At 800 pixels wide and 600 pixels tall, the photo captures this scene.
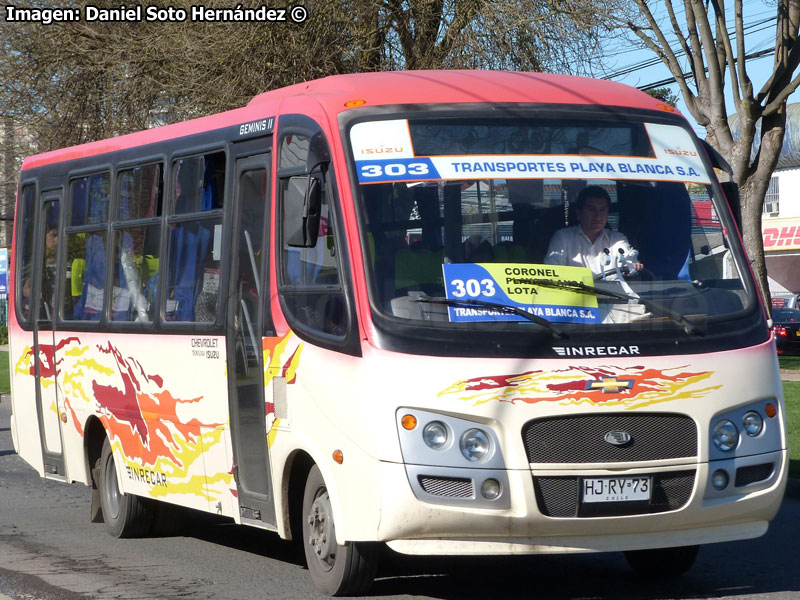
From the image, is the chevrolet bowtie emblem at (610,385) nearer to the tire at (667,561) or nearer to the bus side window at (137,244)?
the tire at (667,561)

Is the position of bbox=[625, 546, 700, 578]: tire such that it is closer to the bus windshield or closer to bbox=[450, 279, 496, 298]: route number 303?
the bus windshield

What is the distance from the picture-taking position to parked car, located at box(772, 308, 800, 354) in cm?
3509

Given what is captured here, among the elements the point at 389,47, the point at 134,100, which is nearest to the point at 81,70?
the point at 134,100

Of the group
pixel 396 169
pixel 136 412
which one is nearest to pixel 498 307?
pixel 396 169

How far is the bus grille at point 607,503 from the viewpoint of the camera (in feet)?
21.1

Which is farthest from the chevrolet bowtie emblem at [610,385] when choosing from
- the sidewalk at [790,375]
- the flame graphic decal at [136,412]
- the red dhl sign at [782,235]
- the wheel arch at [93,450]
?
the red dhl sign at [782,235]

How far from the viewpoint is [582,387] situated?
6.51 meters

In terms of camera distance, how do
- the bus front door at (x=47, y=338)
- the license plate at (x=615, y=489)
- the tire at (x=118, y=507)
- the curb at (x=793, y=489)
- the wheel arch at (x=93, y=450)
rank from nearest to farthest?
the license plate at (x=615, y=489)
the tire at (x=118, y=507)
the wheel arch at (x=93, y=450)
the bus front door at (x=47, y=338)
the curb at (x=793, y=489)

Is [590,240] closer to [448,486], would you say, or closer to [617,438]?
[617,438]

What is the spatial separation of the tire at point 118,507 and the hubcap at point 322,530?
8.90 ft

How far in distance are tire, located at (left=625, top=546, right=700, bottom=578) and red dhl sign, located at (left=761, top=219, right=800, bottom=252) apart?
44511 mm

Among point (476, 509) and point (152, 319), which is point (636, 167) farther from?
point (152, 319)

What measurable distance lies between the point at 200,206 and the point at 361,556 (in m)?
2.82

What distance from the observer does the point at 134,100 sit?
21719 millimetres
